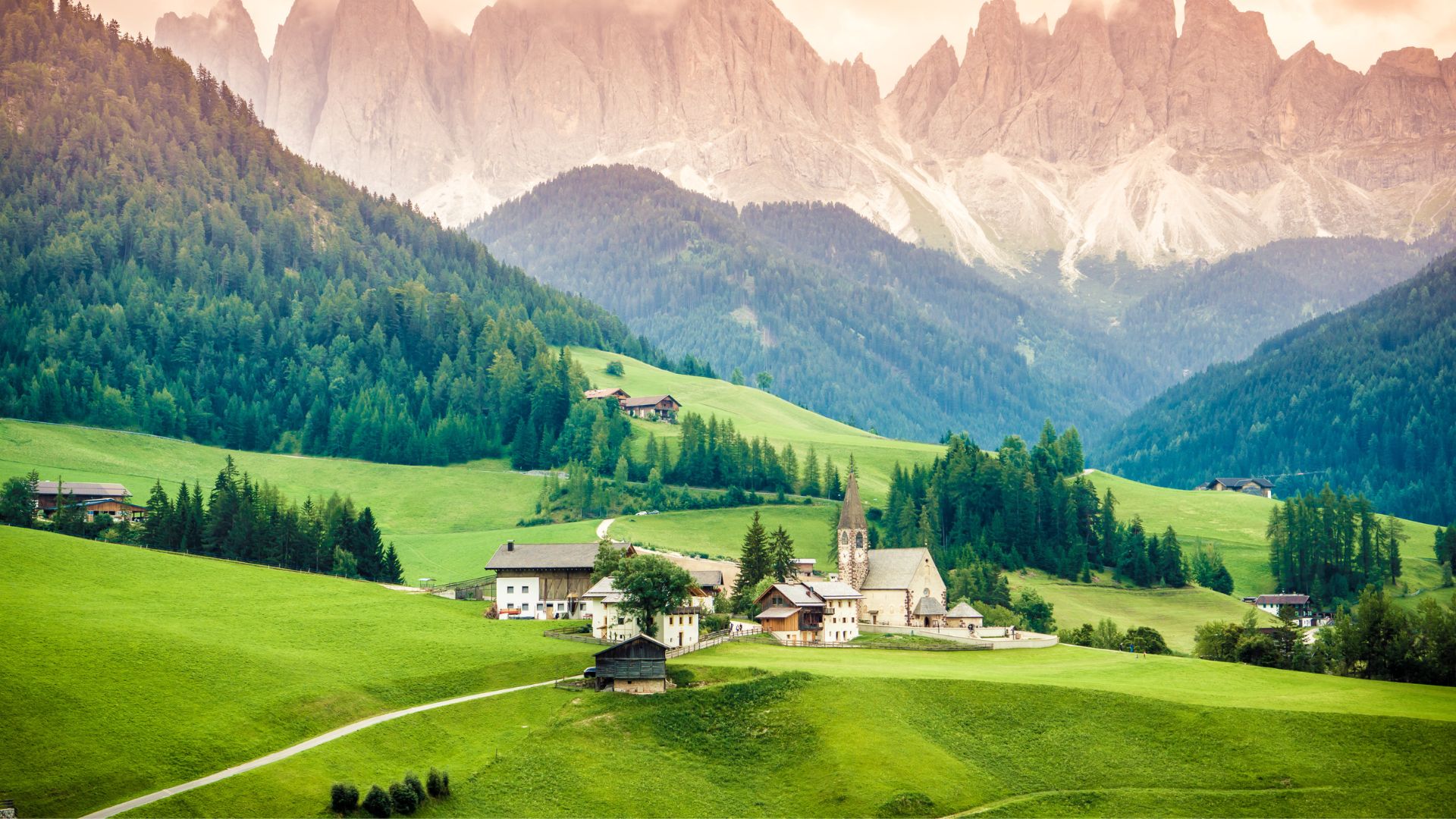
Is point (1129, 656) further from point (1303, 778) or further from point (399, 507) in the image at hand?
point (399, 507)

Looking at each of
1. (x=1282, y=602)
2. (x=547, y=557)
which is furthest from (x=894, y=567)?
(x=1282, y=602)

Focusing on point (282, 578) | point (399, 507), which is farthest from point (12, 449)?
point (282, 578)

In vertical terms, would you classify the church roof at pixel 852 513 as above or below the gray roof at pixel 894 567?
above

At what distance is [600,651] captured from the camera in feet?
294

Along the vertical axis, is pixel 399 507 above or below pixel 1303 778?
above

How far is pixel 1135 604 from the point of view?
14912 centimetres

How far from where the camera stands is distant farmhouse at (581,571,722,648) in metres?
97.7

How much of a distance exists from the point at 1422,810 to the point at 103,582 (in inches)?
3181

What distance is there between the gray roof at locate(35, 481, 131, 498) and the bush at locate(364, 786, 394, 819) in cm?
8743

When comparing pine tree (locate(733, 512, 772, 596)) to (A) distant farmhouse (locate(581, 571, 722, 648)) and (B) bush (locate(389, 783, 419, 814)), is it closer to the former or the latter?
(A) distant farmhouse (locate(581, 571, 722, 648))

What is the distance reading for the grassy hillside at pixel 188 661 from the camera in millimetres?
64438

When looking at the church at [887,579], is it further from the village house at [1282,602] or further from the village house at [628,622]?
the village house at [1282,602]

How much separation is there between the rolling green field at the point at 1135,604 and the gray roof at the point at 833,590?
2863 cm

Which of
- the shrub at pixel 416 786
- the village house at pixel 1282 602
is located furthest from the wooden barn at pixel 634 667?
the village house at pixel 1282 602
